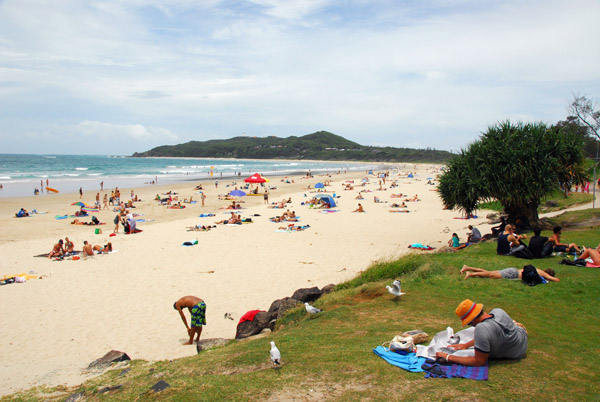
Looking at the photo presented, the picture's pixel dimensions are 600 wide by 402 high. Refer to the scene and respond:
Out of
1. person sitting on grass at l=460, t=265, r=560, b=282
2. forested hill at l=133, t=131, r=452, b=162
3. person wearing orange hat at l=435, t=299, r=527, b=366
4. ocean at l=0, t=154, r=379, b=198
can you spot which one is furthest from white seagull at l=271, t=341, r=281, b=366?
forested hill at l=133, t=131, r=452, b=162

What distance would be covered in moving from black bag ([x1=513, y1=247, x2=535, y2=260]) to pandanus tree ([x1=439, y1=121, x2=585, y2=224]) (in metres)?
5.04

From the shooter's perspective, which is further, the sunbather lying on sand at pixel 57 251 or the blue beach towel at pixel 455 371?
the sunbather lying on sand at pixel 57 251

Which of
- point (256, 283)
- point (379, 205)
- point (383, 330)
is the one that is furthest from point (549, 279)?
point (379, 205)

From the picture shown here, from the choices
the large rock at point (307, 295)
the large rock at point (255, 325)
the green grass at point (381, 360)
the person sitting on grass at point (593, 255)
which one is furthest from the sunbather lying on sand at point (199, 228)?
the person sitting on grass at point (593, 255)

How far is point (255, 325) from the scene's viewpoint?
7551mm

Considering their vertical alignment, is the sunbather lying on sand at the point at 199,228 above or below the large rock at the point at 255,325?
below

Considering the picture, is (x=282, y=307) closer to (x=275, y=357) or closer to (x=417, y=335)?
(x=275, y=357)

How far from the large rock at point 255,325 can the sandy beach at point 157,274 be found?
0.98 m

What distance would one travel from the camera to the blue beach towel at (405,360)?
4.55 m

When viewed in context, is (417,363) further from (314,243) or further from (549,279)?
(314,243)

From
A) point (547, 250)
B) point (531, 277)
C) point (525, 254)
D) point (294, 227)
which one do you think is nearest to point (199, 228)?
point (294, 227)

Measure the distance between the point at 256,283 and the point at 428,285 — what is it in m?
5.08

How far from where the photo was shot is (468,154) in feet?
52.3

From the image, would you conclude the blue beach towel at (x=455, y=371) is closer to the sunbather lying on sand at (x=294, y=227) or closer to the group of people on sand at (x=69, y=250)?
the group of people on sand at (x=69, y=250)
